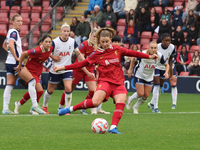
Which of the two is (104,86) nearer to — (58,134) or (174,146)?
(58,134)

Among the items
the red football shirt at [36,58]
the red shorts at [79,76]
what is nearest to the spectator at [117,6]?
the red shorts at [79,76]

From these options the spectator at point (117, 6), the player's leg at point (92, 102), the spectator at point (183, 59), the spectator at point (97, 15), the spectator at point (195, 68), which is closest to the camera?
the player's leg at point (92, 102)

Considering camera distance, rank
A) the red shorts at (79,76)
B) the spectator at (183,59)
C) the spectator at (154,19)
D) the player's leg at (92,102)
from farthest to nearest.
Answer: the spectator at (154,19) < the spectator at (183,59) < the red shorts at (79,76) < the player's leg at (92,102)

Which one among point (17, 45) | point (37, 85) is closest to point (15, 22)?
point (17, 45)

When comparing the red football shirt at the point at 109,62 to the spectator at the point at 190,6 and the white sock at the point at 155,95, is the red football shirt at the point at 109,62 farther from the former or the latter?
the spectator at the point at 190,6

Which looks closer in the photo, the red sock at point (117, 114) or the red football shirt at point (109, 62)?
the red sock at point (117, 114)

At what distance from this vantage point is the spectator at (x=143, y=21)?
18.2 m

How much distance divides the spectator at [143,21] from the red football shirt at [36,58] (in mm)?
10381

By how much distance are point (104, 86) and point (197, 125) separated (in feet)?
6.67

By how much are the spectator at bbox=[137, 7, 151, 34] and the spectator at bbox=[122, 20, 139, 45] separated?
0.29m

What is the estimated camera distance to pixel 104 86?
606 centimetres

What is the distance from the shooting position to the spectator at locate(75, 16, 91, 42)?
18.6 metres

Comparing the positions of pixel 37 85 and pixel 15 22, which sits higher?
pixel 15 22

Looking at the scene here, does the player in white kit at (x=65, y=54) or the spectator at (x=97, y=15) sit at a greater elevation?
the spectator at (x=97, y=15)
